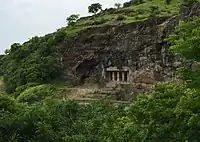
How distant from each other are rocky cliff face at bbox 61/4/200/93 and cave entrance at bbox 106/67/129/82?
0.58m

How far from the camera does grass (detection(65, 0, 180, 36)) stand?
74.8 m

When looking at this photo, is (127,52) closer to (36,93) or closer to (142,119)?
(36,93)

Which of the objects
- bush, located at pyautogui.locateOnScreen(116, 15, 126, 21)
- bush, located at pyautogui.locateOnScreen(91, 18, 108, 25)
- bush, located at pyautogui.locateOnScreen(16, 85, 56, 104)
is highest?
bush, located at pyautogui.locateOnScreen(116, 15, 126, 21)

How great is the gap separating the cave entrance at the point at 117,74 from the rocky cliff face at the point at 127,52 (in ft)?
1.91

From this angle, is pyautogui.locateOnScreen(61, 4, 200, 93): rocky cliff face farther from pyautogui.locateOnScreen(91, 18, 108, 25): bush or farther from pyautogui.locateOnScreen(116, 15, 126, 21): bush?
pyautogui.locateOnScreen(116, 15, 126, 21): bush

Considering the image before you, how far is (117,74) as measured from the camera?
69500 millimetres

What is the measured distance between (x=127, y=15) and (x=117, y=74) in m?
13.5

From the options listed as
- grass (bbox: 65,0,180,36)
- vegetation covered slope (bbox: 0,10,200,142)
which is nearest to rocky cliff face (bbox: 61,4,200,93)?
grass (bbox: 65,0,180,36)

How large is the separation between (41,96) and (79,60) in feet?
46.9

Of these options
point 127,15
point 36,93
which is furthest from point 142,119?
point 127,15

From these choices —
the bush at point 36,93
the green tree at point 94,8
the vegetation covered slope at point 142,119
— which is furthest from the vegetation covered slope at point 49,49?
the vegetation covered slope at point 142,119

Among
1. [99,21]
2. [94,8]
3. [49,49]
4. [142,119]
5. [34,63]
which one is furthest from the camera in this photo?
[94,8]

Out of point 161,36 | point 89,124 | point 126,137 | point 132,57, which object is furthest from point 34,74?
point 126,137

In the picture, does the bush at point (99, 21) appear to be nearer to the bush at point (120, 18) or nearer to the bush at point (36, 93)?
the bush at point (120, 18)
